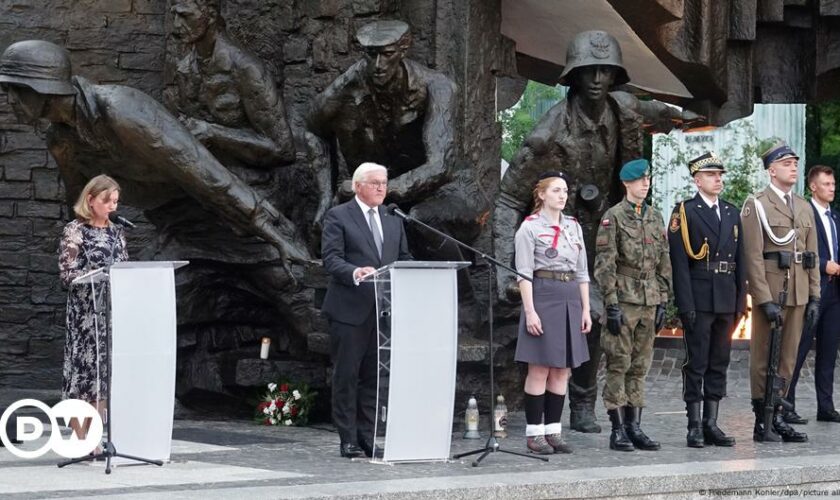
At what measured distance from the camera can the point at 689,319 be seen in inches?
404

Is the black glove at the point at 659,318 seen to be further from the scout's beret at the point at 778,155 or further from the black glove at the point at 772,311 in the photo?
the scout's beret at the point at 778,155

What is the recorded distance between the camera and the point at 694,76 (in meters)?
14.0

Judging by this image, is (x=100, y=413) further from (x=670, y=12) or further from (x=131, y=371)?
(x=670, y=12)

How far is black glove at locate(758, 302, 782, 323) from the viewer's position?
10766mm

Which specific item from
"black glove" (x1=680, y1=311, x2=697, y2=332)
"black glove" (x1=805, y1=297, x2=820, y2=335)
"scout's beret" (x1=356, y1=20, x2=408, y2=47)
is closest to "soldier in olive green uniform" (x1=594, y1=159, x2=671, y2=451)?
"black glove" (x1=680, y1=311, x2=697, y2=332)

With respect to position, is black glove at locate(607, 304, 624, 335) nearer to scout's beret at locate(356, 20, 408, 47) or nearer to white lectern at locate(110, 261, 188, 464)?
scout's beret at locate(356, 20, 408, 47)

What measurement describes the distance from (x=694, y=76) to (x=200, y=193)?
4.72 meters

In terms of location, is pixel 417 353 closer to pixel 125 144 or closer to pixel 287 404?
pixel 287 404

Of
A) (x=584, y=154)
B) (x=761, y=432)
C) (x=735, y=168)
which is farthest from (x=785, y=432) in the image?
(x=735, y=168)

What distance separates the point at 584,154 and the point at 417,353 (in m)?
2.74

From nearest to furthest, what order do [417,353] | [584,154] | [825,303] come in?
[417,353]
[584,154]
[825,303]

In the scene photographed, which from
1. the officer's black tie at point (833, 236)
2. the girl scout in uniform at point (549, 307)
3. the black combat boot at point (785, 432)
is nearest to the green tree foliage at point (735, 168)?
the officer's black tie at point (833, 236)

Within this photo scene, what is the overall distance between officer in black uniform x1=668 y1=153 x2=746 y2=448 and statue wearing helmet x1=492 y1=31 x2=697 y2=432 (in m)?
1.00

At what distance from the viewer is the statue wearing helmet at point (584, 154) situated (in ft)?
36.2
